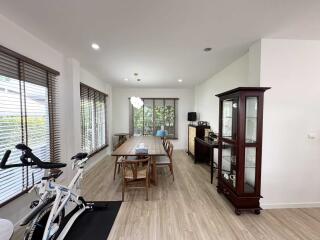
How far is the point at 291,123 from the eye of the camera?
2732 millimetres

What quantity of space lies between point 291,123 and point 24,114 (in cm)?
405

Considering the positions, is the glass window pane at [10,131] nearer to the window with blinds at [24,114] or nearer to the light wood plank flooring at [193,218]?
the window with blinds at [24,114]

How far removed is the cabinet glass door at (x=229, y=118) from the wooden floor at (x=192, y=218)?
3.83 ft

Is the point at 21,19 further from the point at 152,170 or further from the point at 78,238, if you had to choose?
the point at 152,170

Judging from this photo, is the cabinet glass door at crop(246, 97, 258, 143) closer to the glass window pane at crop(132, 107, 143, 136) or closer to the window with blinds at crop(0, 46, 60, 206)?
the window with blinds at crop(0, 46, 60, 206)

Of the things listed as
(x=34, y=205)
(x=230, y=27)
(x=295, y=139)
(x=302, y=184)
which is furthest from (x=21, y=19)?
(x=302, y=184)

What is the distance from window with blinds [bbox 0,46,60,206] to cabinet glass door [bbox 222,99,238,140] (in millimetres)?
2924

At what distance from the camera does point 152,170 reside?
142 inches

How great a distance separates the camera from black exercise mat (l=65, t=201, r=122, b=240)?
215 cm

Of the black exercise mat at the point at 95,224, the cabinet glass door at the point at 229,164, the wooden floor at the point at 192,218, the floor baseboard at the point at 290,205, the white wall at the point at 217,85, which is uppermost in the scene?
→ the white wall at the point at 217,85

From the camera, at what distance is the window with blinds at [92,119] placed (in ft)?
14.6

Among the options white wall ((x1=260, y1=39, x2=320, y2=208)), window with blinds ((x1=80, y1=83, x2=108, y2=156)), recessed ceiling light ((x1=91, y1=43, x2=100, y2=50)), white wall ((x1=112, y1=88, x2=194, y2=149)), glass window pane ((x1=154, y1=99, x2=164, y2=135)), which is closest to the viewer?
white wall ((x1=260, y1=39, x2=320, y2=208))

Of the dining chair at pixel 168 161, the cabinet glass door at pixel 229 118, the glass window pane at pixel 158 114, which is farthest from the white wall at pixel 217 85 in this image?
the dining chair at pixel 168 161

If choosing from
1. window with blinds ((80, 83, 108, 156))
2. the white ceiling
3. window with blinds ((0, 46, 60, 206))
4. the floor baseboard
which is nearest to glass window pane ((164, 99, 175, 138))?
window with blinds ((80, 83, 108, 156))
